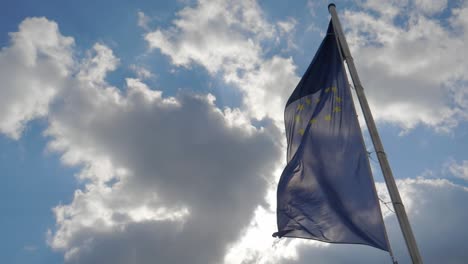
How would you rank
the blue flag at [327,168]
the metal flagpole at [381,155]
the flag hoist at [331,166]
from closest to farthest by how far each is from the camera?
1. the metal flagpole at [381,155]
2. the flag hoist at [331,166]
3. the blue flag at [327,168]

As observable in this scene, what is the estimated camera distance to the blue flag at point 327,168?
42.8 ft

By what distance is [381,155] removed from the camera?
525 inches

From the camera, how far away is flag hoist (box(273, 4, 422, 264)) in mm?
12844

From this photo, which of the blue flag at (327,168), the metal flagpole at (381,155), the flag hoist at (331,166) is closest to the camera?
the metal flagpole at (381,155)

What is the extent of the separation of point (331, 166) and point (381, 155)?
5.63ft

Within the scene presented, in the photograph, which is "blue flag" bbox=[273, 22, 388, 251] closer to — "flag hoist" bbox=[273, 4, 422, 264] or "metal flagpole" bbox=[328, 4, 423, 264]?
"flag hoist" bbox=[273, 4, 422, 264]

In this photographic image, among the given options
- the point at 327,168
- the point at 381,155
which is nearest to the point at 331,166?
the point at 327,168

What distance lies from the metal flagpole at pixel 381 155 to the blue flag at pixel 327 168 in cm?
41

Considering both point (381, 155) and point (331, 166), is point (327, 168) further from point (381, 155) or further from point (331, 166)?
point (381, 155)

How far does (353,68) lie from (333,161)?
3.47m

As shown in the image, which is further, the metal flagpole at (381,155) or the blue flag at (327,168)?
the blue flag at (327,168)

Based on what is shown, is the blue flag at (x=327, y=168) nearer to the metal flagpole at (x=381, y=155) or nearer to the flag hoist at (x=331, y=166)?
the flag hoist at (x=331, y=166)

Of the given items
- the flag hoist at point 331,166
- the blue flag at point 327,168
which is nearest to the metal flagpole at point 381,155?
the flag hoist at point 331,166

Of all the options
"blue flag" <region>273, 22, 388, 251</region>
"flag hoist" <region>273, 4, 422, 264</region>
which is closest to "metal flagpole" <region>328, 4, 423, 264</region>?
"flag hoist" <region>273, 4, 422, 264</region>
